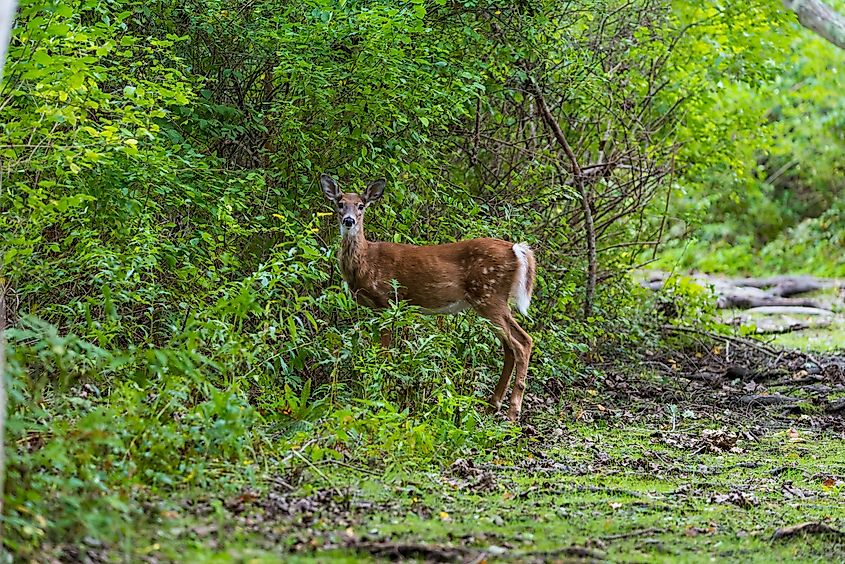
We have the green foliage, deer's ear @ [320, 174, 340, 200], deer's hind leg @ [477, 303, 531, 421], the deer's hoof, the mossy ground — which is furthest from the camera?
the green foliage

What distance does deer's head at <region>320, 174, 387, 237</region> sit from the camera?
24.0ft

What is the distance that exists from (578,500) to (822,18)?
5.88 metres

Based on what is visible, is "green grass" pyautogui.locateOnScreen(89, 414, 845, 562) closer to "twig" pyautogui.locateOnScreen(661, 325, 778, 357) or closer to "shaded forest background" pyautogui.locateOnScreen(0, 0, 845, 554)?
"shaded forest background" pyautogui.locateOnScreen(0, 0, 845, 554)

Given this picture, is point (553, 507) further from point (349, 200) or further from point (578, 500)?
point (349, 200)

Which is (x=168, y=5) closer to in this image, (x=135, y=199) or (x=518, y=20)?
(x=135, y=199)

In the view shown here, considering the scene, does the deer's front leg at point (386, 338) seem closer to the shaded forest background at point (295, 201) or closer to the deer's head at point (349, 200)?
the shaded forest background at point (295, 201)

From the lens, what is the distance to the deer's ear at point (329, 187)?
7258 millimetres

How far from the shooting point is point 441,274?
751cm

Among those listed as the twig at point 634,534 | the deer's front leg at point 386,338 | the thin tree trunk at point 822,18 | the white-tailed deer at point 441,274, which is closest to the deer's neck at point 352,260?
the white-tailed deer at point 441,274

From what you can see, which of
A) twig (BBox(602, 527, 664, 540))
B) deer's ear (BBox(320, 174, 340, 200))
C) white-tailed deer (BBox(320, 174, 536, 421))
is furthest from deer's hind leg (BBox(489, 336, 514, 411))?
twig (BBox(602, 527, 664, 540))

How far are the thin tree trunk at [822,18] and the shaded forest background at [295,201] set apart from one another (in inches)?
19.3

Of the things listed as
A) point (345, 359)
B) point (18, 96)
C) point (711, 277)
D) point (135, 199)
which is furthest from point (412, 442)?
point (711, 277)

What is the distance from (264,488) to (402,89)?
3.36 meters

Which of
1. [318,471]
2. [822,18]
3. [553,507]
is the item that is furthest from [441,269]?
[822,18]
